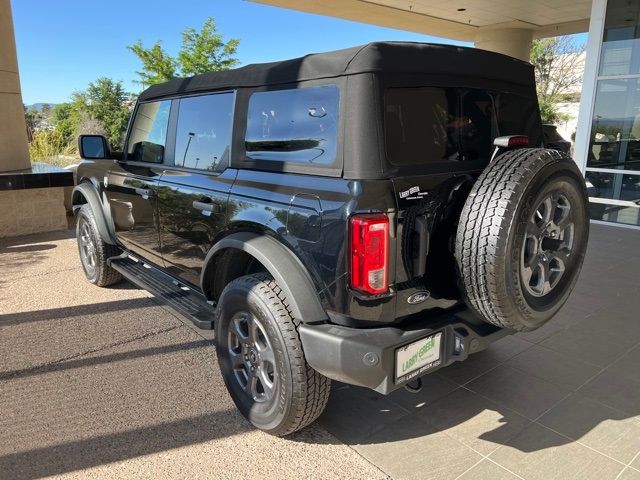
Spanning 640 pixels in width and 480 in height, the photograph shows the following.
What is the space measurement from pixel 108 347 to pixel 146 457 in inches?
56.1

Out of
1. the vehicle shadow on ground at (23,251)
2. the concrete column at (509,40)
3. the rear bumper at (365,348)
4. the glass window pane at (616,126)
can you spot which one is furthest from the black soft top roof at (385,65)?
the concrete column at (509,40)

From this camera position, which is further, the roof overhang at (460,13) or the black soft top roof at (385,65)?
the roof overhang at (460,13)

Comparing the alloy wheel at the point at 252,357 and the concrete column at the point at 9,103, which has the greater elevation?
the concrete column at the point at 9,103

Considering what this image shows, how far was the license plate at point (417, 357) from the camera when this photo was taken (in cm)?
217

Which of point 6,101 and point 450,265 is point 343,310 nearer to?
point 450,265

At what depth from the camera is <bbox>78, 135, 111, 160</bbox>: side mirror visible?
428 centimetres

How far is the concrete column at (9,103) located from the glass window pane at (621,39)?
31.9 ft

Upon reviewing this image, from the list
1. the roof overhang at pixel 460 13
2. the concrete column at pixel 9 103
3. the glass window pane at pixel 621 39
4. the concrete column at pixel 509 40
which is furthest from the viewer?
the concrete column at pixel 509 40

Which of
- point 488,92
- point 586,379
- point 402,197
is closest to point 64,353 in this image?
point 402,197

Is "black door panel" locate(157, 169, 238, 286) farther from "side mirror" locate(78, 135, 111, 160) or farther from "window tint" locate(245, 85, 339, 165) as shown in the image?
"side mirror" locate(78, 135, 111, 160)

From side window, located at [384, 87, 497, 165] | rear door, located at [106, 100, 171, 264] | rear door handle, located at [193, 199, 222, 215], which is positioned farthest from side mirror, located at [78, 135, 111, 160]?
side window, located at [384, 87, 497, 165]

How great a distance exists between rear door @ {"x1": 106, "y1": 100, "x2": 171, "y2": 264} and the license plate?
2270 millimetres

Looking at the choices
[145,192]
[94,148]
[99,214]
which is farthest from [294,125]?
[99,214]

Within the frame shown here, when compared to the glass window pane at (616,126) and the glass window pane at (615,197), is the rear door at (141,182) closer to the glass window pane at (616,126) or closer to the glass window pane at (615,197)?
the glass window pane at (615,197)
